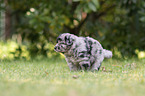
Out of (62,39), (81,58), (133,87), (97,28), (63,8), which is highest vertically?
(63,8)

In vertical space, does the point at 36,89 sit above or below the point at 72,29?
below

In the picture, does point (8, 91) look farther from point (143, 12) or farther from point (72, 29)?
point (72, 29)

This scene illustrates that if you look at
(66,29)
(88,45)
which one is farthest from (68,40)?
(66,29)

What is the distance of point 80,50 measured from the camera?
4.19 m

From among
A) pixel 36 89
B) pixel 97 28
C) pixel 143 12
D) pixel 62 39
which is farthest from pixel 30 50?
pixel 36 89

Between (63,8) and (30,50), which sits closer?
(63,8)

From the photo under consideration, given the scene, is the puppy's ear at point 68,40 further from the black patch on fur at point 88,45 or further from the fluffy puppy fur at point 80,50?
the black patch on fur at point 88,45

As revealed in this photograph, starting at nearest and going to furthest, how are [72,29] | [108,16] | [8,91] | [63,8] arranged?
[8,91], [63,8], [72,29], [108,16]

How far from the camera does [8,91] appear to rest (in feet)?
8.04

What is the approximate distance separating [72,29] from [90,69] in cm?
396

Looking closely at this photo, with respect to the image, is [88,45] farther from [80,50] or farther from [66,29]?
[66,29]

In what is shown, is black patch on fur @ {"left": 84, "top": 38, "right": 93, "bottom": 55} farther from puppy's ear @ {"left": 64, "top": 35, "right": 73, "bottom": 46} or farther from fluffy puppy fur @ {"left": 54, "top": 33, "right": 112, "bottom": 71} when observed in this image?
puppy's ear @ {"left": 64, "top": 35, "right": 73, "bottom": 46}

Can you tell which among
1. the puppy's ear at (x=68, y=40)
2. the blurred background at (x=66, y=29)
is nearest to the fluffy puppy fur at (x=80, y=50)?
the puppy's ear at (x=68, y=40)

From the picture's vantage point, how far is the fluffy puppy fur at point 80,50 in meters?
4.19
